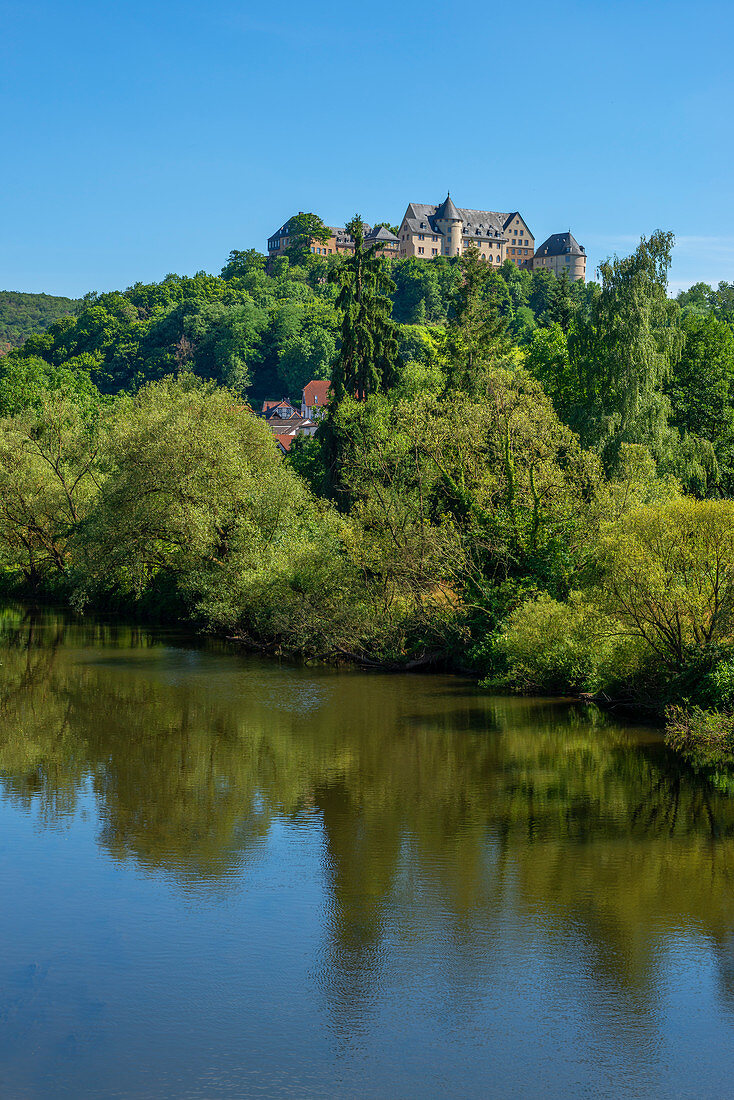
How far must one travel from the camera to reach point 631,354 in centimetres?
4203

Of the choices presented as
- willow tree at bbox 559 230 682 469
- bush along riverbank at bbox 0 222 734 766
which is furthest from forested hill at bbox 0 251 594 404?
willow tree at bbox 559 230 682 469

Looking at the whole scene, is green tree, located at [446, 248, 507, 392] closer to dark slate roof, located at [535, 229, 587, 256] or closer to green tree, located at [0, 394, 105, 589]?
green tree, located at [0, 394, 105, 589]

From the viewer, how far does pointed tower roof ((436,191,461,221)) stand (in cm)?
19800

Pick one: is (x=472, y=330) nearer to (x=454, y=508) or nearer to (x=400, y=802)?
(x=454, y=508)

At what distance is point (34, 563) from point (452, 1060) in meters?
45.7

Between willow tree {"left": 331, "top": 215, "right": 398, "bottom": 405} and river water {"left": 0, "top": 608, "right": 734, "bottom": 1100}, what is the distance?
28342 millimetres

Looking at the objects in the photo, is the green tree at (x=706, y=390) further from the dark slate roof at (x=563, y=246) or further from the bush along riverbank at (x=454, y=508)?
the dark slate roof at (x=563, y=246)

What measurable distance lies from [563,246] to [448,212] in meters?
Result: 22.7

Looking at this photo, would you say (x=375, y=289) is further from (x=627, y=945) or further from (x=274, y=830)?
(x=627, y=945)

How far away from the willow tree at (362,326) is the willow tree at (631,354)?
443 inches

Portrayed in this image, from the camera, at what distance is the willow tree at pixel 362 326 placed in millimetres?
51312

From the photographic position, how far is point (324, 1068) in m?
10.3

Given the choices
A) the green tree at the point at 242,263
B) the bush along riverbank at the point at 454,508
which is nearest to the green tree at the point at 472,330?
the bush along riverbank at the point at 454,508

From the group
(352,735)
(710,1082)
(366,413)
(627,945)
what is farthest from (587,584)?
(366,413)
